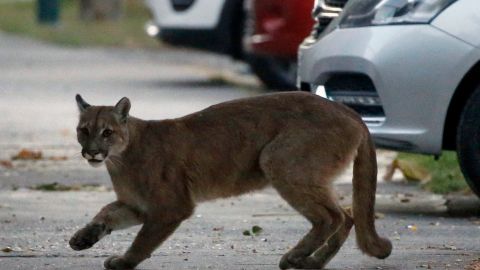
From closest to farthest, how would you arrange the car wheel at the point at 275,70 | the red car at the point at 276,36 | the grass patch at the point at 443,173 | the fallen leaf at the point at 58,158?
1. the grass patch at the point at 443,173
2. the fallen leaf at the point at 58,158
3. the red car at the point at 276,36
4. the car wheel at the point at 275,70

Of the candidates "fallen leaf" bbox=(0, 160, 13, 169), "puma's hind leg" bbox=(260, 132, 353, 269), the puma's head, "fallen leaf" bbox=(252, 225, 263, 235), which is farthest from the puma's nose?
"fallen leaf" bbox=(0, 160, 13, 169)

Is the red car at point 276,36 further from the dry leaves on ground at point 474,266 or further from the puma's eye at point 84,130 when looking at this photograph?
the puma's eye at point 84,130

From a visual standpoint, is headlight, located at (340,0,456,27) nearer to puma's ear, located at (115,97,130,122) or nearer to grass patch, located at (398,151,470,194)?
grass patch, located at (398,151,470,194)

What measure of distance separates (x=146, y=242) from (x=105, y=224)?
22 cm

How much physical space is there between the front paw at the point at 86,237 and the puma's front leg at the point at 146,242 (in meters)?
0.14

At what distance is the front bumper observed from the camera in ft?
27.7

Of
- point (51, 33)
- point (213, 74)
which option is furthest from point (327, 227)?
point (51, 33)

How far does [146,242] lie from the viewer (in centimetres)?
677

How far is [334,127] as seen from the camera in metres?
6.88

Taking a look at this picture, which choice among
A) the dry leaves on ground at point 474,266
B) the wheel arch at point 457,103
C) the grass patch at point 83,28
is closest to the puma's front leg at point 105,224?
the dry leaves on ground at point 474,266

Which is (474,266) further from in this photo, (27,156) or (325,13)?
(27,156)

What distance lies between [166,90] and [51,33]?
40.0ft

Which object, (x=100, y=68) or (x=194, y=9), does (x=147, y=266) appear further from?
(x=100, y=68)

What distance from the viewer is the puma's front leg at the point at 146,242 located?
267 inches
